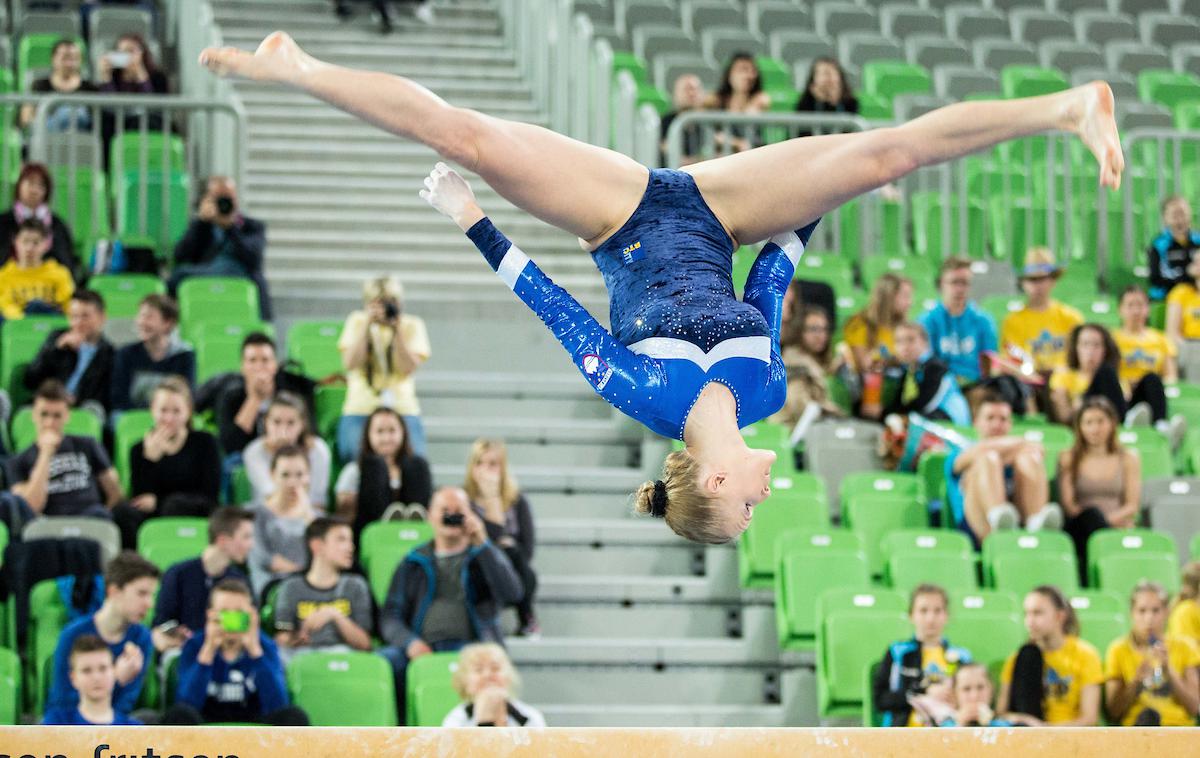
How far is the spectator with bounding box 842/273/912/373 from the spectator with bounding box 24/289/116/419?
12.1 feet

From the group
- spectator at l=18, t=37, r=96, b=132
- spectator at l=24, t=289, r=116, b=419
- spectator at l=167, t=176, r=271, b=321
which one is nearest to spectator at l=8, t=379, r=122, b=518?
spectator at l=24, t=289, r=116, b=419

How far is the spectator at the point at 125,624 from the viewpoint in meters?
7.43

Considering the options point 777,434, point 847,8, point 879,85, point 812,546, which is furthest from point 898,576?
point 847,8

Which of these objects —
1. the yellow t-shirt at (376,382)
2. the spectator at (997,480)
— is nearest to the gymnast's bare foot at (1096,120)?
the spectator at (997,480)

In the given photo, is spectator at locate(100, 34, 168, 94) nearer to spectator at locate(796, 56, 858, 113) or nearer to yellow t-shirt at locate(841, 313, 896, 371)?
spectator at locate(796, 56, 858, 113)

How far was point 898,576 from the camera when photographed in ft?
28.3

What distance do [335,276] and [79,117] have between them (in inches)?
67.8

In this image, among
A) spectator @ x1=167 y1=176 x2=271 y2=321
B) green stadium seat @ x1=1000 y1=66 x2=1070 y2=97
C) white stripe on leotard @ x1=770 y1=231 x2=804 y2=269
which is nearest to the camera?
white stripe on leotard @ x1=770 y1=231 x2=804 y2=269

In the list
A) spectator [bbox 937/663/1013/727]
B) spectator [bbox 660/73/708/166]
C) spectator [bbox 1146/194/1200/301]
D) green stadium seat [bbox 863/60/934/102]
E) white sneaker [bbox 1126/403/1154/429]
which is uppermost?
green stadium seat [bbox 863/60/934/102]

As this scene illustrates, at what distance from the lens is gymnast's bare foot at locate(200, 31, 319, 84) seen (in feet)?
16.2

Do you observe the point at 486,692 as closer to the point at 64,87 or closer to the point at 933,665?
the point at 933,665

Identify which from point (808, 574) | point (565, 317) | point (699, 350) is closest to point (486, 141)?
point (565, 317)

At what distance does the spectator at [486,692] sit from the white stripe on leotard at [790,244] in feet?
8.24

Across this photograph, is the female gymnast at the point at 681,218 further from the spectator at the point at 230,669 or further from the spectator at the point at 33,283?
the spectator at the point at 33,283
